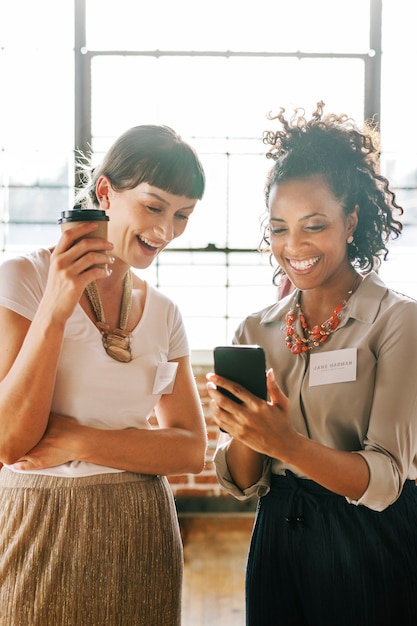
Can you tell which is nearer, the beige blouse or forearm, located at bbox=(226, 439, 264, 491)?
the beige blouse

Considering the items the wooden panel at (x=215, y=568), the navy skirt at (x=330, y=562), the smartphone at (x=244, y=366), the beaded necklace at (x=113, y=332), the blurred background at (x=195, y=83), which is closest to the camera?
the smartphone at (x=244, y=366)

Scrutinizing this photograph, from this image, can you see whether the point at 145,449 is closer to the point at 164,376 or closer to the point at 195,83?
the point at 164,376

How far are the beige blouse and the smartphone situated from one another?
0.20m

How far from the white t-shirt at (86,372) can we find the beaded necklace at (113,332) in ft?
0.04

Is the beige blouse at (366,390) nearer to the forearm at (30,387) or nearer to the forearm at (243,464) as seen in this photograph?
the forearm at (243,464)

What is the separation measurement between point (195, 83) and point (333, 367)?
3.38m

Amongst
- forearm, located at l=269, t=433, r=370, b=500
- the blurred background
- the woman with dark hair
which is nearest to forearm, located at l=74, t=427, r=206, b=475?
the woman with dark hair

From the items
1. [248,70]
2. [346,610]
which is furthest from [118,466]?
[248,70]

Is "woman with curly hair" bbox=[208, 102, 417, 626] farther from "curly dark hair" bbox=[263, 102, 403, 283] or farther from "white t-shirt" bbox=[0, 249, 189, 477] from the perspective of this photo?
"white t-shirt" bbox=[0, 249, 189, 477]

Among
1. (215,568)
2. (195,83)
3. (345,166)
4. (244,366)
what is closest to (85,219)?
(244,366)

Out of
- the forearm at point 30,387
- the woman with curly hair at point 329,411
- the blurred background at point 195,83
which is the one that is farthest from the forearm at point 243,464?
the blurred background at point 195,83

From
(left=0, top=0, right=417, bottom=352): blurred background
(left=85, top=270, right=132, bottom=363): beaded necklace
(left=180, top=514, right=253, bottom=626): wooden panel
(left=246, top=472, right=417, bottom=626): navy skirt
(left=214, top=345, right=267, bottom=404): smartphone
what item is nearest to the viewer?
(left=214, top=345, right=267, bottom=404): smartphone

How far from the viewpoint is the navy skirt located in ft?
4.58

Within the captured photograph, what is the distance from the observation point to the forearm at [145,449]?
1435 millimetres
